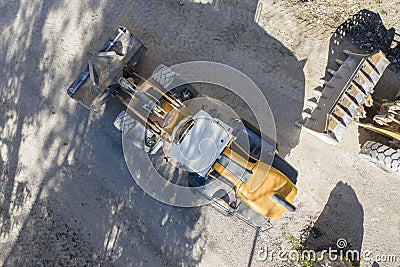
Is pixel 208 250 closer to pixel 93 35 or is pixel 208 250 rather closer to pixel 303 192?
pixel 303 192

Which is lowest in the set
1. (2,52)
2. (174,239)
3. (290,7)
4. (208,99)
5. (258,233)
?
(174,239)

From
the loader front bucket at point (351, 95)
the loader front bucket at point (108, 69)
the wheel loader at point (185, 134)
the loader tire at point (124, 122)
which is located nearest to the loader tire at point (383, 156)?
the loader front bucket at point (351, 95)

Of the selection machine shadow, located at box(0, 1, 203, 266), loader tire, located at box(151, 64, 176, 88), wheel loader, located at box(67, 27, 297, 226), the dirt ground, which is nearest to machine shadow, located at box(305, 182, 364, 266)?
the dirt ground

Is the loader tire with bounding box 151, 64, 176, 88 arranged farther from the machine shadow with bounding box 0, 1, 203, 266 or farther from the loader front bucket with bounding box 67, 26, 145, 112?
the machine shadow with bounding box 0, 1, 203, 266

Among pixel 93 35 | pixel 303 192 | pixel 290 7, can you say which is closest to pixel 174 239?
pixel 303 192

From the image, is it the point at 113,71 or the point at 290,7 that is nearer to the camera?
the point at 113,71

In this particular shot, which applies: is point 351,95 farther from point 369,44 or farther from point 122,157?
point 122,157
